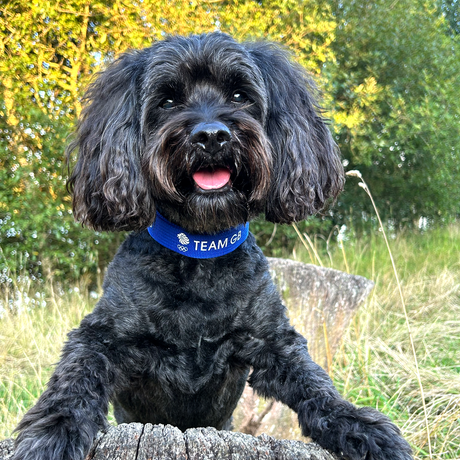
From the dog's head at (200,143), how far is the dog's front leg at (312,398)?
1.56ft

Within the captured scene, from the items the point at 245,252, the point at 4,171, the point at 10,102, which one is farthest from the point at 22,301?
the point at 245,252

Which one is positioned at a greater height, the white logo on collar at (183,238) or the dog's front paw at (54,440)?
the white logo on collar at (183,238)

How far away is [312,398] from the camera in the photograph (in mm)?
1754

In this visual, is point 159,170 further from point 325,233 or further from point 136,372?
point 325,233

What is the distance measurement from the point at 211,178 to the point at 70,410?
3.15 feet

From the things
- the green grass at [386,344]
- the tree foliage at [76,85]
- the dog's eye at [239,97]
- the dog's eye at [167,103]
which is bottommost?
the green grass at [386,344]

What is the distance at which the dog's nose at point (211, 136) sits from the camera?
184 cm

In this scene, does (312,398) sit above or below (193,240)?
below

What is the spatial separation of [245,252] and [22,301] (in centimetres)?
335

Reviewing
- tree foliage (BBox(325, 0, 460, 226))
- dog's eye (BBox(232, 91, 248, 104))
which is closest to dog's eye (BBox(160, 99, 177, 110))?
dog's eye (BBox(232, 91, 248, 104))

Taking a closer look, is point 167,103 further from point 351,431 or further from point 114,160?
point 351,431

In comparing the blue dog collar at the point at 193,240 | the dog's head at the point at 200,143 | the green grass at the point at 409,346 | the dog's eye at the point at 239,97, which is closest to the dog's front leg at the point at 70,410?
the blue dog collar at the point at 193,240

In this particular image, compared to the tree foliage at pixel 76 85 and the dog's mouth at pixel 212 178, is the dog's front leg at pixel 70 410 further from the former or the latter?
the tree foliage at pixel 76 85

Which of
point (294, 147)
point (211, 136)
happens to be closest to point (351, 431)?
point (211, 136)
